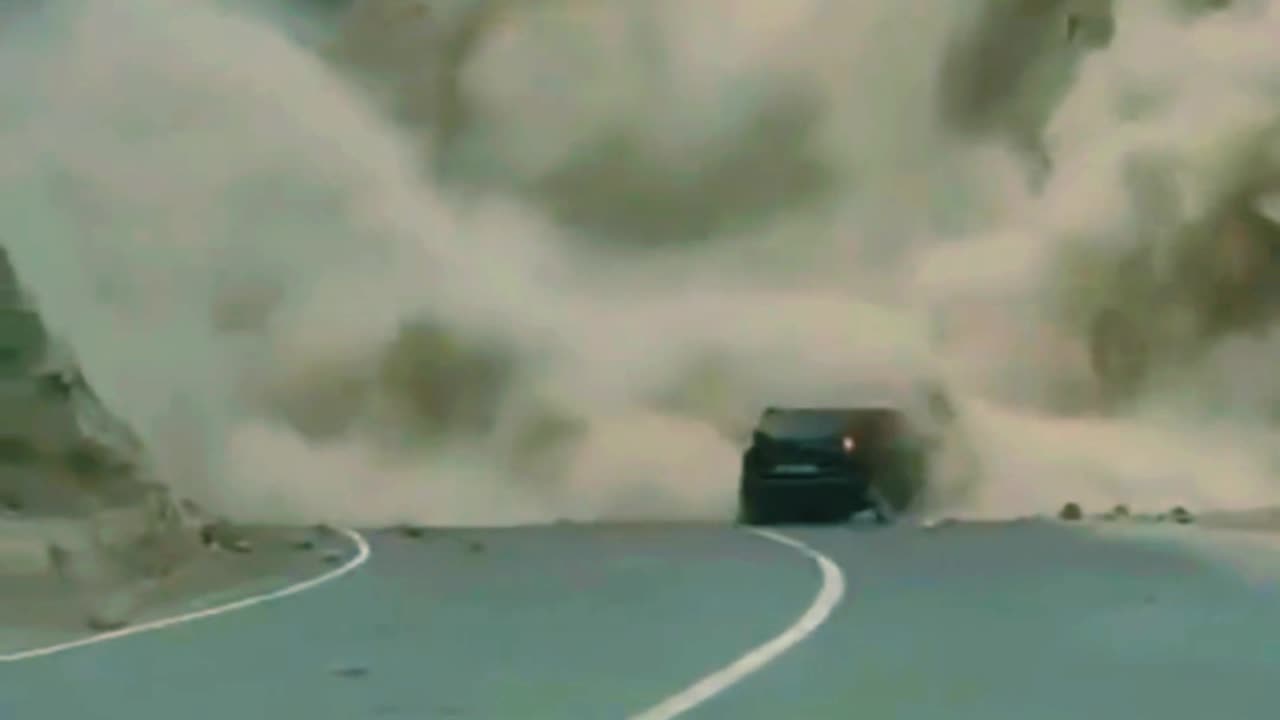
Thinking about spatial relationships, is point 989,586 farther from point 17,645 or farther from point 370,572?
point 17,645

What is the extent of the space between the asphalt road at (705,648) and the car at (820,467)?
12240 millimetres

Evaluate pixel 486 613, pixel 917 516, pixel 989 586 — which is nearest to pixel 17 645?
pixel 486 613

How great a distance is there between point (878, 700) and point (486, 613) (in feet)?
20.4

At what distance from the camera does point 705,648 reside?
46.6 ft

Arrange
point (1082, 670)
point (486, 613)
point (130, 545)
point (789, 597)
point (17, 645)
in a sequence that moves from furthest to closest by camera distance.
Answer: point (130, 545), point (789, 597), point (486, 613), point (17, 645), point (1082, 670)

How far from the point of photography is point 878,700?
1141cm

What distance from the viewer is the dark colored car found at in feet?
117

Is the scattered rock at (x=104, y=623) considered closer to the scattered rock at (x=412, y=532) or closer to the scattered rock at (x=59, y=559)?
the scattered rock at (x=59, y=559)

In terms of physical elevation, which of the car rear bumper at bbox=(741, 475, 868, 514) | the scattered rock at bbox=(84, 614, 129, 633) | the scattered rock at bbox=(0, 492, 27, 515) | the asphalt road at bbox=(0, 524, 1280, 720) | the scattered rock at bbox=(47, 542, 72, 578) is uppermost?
the asphalt road at bbox=(0, 524, 1280, 720)

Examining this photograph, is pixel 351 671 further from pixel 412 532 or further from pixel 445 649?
pixel 412 532

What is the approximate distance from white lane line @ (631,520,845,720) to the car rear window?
1510cm

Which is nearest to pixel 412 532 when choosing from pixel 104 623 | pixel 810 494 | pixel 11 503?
pixel 810 494

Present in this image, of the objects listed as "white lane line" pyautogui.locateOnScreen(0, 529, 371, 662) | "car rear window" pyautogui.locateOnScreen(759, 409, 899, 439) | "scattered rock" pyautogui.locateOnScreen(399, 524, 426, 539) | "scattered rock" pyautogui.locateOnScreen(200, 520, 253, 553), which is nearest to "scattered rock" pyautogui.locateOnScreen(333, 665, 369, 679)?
"white lane line" pyautogui.locateOnScreen(0, 529, 371, 662)

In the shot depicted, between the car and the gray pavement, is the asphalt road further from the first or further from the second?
the car
